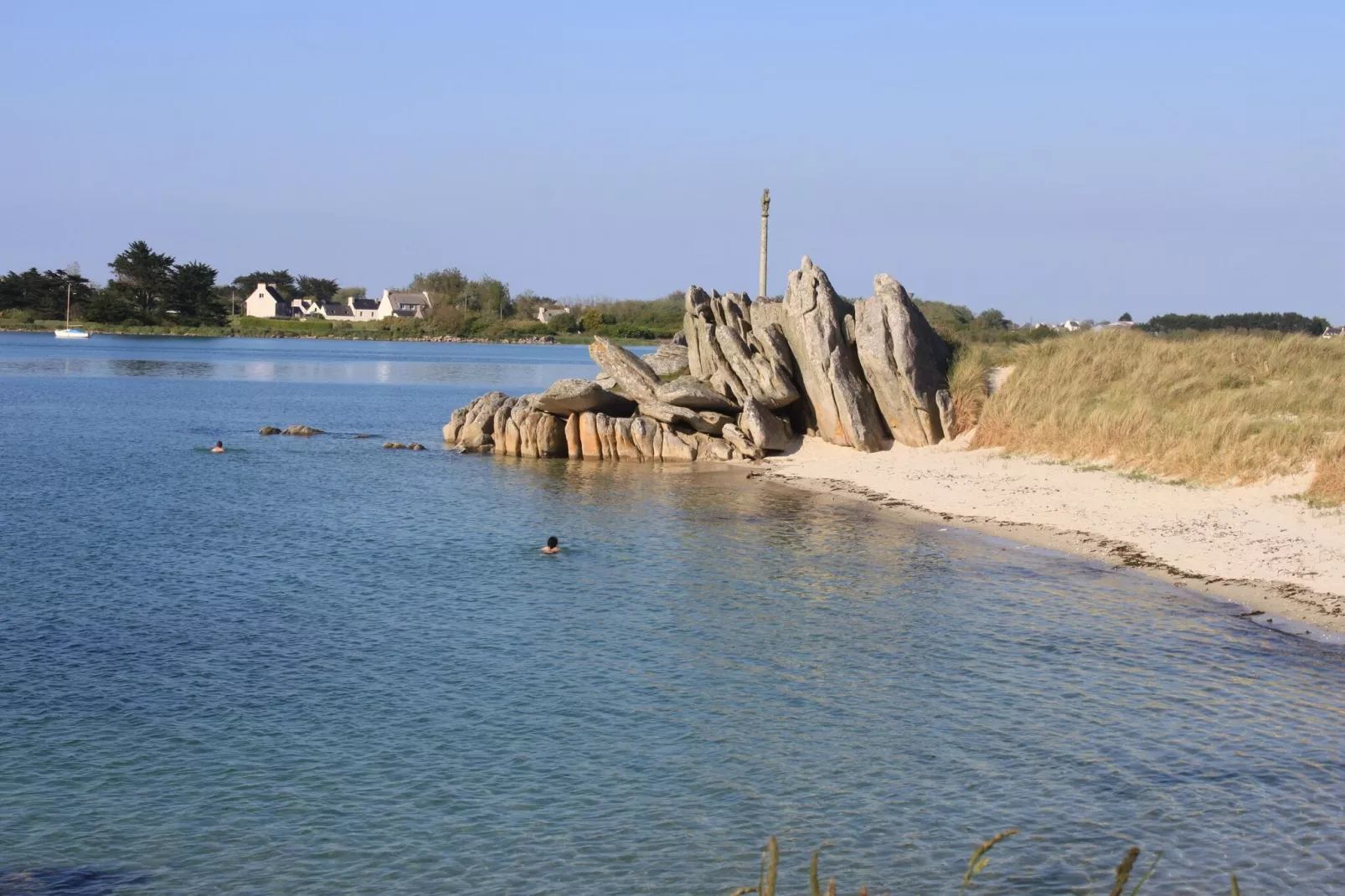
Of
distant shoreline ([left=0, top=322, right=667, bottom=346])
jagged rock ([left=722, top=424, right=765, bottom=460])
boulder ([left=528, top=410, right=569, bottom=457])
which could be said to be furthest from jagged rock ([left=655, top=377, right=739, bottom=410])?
distant shoreline ([left=0, top=322, right=667, bottom=346])

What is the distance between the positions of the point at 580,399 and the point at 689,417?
3445 millimetres

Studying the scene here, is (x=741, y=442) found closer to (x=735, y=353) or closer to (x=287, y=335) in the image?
(x=735, y=353)

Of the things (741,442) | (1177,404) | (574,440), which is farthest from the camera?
(574,440)

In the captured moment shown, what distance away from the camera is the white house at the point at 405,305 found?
191 meters

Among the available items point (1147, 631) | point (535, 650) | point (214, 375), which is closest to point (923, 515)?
point (1147, 631)

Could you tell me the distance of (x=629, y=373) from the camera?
3881 cm

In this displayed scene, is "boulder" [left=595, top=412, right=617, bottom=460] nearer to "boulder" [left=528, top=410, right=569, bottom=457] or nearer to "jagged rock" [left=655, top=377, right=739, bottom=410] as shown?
"boulder" [left=528, top=410, right=569, bottom=457]

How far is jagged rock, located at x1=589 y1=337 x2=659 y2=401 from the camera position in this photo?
38719mm

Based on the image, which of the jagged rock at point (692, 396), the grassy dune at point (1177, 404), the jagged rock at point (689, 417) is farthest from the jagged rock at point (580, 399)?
the grassy dune at point (1177, 404)

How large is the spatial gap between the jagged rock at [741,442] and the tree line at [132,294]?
130679mm

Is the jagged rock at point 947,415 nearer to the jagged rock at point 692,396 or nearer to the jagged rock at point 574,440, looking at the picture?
the jagged rock at point 692,396

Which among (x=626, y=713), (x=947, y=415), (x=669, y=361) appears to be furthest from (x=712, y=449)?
(x=626, y=713)

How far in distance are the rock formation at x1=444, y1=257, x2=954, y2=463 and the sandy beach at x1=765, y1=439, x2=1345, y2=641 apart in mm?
1787

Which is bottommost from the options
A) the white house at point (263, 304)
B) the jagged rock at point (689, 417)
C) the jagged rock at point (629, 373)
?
the jagged rock at point (689, 417)
